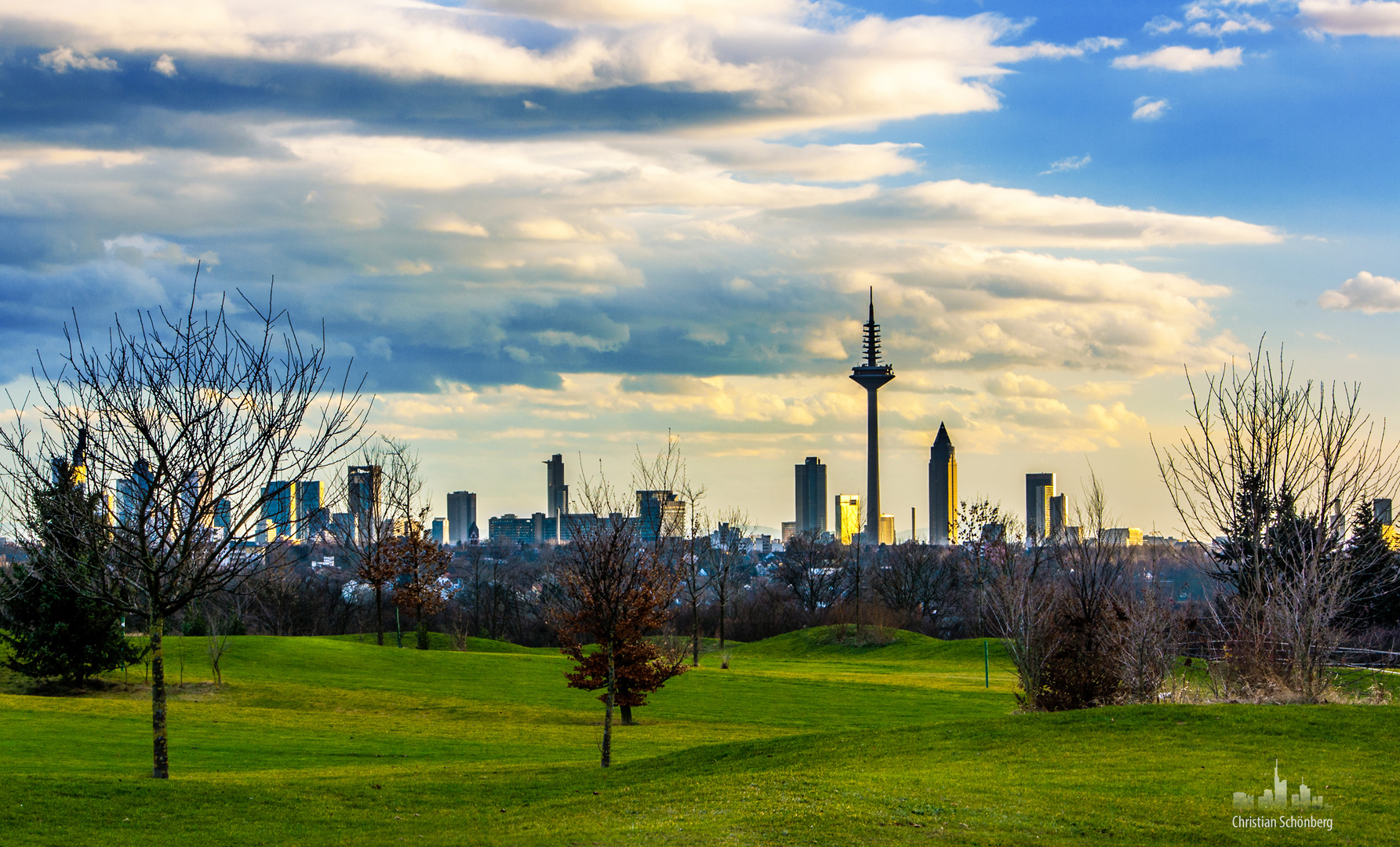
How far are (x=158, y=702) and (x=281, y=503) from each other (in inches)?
139

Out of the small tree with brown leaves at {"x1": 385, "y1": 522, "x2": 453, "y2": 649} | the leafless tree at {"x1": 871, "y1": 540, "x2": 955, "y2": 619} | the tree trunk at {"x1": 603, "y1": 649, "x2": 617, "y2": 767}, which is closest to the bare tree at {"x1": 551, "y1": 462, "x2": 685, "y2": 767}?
the tree trunk at {"x1": 603, "y1": 649, "x2": 617, "y2": 767}

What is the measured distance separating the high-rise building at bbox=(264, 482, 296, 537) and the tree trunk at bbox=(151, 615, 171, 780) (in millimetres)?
2114

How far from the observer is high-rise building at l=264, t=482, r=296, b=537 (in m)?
16.6

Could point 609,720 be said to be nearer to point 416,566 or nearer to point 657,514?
point 657,514

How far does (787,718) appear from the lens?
33219 mm

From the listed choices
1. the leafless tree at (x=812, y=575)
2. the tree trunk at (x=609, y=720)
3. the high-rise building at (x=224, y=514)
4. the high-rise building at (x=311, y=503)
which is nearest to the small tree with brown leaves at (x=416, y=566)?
the high-rise building at (x=311, y=503)

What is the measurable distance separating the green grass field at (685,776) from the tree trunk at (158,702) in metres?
0.27

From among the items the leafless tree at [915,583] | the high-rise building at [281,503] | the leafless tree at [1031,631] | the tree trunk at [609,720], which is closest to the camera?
the high-rise building at [281,503]

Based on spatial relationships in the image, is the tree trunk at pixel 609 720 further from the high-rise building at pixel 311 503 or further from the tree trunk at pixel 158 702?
the tree trunk at pixel 158 702

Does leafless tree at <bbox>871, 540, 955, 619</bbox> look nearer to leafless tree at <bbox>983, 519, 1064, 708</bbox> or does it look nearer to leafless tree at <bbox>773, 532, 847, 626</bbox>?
leafless tree at <bbox>773, 532, 847, 626</bbox>

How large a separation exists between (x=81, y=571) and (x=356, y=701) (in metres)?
21.5

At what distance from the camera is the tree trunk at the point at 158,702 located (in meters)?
15.7

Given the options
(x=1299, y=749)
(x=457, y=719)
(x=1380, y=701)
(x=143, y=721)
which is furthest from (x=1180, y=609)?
(x=143, y=721)

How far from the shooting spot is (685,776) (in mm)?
18422
